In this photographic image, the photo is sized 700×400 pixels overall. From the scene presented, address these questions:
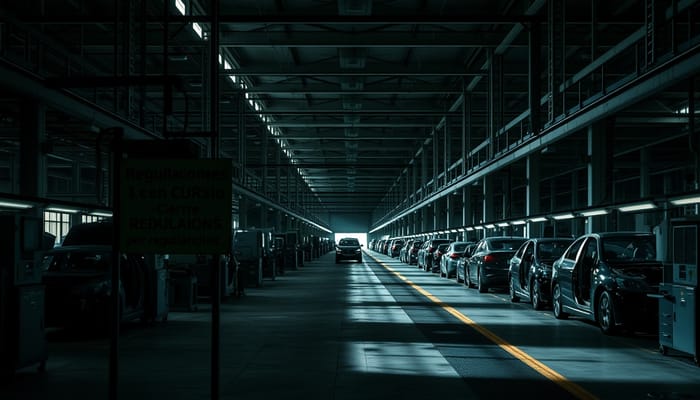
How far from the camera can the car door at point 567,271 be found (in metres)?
15.6

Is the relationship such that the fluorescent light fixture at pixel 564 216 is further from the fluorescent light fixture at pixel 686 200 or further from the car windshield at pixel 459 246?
the car windshield at pixel 459 246

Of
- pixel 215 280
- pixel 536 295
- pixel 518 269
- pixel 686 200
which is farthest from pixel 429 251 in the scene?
pixel 215 280

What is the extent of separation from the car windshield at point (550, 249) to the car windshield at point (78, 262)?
993 centimetres

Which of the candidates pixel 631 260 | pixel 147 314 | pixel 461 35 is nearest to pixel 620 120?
pixel 461 35

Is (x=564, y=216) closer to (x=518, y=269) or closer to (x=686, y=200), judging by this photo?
(x=518, y=269)

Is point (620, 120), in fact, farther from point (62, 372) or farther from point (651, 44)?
point (62, 372)

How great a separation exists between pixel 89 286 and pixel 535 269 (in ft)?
33.0

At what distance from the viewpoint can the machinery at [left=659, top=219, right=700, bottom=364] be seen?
10.3 m

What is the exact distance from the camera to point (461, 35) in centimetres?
3075

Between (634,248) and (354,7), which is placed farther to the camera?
(354,7)

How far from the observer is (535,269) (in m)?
18.9

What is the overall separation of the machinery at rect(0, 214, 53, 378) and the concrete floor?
0.97 ft

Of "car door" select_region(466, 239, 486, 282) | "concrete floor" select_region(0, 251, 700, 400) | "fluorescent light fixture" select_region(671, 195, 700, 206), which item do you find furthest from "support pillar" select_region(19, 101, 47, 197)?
"car door" select_region(466, 239, 486, 282)

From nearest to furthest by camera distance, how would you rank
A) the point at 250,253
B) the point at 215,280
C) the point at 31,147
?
1. the point at 215,280
2. the point at 31,147
3. the point at 250,253
